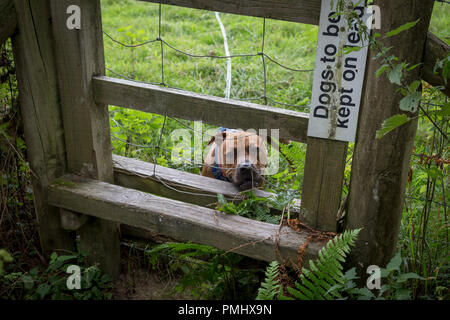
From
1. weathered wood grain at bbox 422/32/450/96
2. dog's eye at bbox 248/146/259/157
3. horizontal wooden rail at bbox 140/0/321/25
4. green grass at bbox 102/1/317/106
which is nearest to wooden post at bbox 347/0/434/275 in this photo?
weathered wood grain at bbox 422/32/450/96

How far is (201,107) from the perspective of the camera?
93.4 inches

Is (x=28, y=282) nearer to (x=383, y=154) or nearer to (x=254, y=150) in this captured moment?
(x=254, y=150)

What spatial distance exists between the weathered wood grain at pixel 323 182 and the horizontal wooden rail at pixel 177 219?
4.3 inches

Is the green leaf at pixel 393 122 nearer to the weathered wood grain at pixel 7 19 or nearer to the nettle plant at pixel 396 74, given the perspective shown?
the nettle plant at pixel 396 74

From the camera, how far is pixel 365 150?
2.03m

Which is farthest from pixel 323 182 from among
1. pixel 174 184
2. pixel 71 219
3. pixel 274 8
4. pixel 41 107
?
pixel 41 107

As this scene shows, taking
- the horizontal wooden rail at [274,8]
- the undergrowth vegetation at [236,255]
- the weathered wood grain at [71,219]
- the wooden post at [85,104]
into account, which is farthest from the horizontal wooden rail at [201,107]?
the weathered wood grain at [71,219]

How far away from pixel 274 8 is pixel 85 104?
1249 millimetres

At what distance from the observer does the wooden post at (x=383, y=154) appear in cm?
180

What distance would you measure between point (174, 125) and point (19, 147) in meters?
2.19

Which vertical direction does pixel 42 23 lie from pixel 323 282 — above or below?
above
